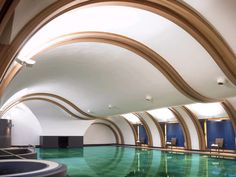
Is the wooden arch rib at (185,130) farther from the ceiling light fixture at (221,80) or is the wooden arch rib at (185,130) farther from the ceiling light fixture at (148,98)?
the ceiling light fixture at (221,80)

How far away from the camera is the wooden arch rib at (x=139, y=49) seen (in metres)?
8.21

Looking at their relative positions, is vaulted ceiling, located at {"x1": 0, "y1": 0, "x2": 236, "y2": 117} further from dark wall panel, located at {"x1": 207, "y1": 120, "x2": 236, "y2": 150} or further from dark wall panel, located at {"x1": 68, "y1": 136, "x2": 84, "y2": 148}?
dark wall panel, located at {"x1": 68, "y1": 136, "x2": 84, "y2": 148}

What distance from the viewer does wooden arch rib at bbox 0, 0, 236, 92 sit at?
4.40 metres

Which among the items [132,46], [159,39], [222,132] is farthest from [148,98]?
[222,132]

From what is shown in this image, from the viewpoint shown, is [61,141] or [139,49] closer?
[139,49]

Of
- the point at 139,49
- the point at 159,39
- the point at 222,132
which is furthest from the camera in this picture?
the point at 222,132

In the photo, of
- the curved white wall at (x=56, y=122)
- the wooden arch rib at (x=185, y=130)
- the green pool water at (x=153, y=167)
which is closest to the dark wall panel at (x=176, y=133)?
the wooden arch rib at (x=185, y=130)

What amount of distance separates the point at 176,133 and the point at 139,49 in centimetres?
1509

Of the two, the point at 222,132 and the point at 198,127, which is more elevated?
the point at 198,127

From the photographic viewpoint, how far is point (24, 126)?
29.6 metres

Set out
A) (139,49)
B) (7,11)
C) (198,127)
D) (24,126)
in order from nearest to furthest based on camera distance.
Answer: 1. (7,11)
2. (139,49)
3. (198,127)
4. (24,126)

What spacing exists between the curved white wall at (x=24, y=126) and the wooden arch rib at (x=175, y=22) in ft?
80.1

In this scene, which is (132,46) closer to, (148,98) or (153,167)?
(148,98)

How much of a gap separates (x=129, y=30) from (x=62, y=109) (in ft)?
56.4
